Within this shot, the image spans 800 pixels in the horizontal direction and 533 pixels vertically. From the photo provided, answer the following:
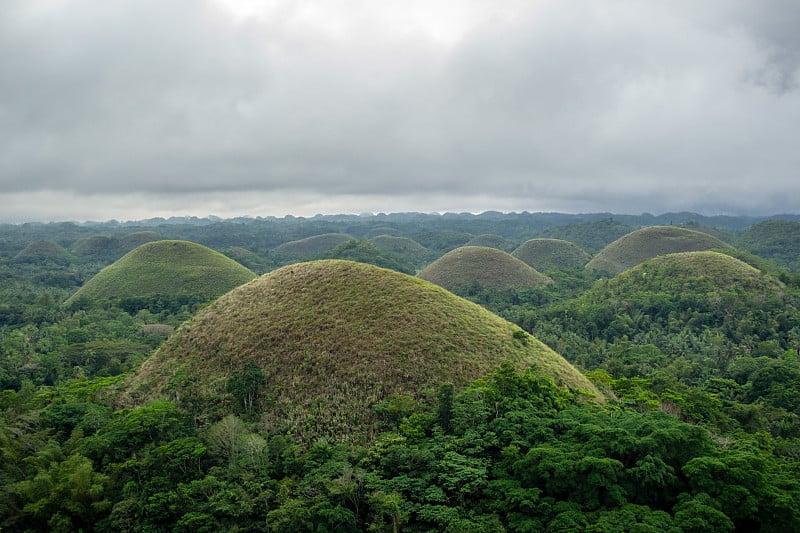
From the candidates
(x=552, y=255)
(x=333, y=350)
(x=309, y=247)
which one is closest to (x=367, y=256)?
(x=552, y=255)

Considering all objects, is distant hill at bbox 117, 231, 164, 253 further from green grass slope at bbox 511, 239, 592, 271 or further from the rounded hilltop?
the rounded hilltop

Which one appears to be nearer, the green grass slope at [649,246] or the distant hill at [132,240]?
the green grass slope at [649,246]

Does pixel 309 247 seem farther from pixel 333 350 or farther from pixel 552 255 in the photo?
pixel 333 350

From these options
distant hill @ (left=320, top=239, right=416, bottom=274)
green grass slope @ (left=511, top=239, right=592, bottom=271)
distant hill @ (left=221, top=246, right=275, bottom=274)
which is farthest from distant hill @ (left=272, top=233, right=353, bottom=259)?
green grass slope @ (left=511, top=239, right=592, bottom=271)

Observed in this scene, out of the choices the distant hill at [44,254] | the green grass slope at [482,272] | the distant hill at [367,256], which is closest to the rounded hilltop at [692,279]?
the green grass slope at [482,272]

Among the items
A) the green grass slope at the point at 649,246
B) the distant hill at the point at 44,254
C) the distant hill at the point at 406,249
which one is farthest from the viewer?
the distant hill at the point at 406,249

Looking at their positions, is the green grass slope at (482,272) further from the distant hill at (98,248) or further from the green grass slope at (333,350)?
the distant hill at (98,248)

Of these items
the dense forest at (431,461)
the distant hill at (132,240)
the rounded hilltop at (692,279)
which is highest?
the distant hill at (132,240)

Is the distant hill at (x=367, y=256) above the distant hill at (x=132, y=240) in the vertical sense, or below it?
below

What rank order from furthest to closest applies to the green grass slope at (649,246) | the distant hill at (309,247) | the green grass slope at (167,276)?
1. the distant hill at (309,247)
2. the green grass slope at (649,246)
3. the green grass slope at (167,276)
